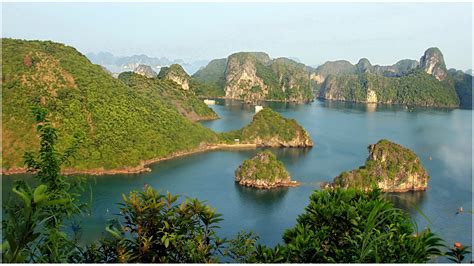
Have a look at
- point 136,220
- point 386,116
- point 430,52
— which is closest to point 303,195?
point 136,220

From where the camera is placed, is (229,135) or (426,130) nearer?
(229,135)

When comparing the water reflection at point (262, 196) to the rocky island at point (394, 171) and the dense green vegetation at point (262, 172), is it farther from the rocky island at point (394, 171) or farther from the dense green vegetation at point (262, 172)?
the rocky island at point (394, 171)

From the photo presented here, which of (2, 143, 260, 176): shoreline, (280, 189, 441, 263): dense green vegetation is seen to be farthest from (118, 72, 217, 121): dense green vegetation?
(280, 189, 441, 263): dense green vegetation

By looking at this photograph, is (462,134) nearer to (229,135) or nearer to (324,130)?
(324,130)

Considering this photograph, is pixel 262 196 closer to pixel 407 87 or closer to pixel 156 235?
pixel 156 235

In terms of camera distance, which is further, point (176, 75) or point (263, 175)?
point (176, 75)

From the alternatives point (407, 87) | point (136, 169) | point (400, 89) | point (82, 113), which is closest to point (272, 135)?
point (136, 169)

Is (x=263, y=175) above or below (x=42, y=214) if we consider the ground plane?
below

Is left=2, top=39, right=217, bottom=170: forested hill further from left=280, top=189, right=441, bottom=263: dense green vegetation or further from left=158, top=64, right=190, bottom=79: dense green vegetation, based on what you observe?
left=158, top=64, right=190, bottom=79: dense green vegetation
